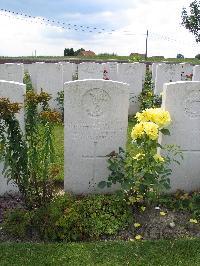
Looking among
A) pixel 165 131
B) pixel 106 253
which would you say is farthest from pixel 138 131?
pixel 106 253

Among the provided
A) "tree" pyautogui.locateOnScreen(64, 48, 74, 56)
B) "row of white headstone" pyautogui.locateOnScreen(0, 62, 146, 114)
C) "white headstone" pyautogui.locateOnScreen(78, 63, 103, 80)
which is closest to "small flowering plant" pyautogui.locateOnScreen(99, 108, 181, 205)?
"row of white headstone" pyautogui.locateOnScreen(0, 62, 146, 114)

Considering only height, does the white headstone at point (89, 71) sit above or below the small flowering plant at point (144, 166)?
above

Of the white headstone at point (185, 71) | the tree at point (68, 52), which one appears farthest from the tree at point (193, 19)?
the tree at point (68, 52)

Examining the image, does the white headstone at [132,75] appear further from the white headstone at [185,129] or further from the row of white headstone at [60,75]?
the white headstone at [185,129]

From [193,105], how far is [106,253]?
2.21 meters

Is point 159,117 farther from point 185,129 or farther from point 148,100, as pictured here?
point 148,100

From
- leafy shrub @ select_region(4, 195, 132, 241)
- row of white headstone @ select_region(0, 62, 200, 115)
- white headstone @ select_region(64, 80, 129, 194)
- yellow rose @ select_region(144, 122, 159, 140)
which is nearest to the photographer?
leafy shrub @ select_region(4, 195, 132, 241)

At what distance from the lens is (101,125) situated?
16.9 feet

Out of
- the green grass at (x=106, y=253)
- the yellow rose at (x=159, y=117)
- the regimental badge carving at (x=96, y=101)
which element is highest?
the regimental badge carving at (x=96, y=101)

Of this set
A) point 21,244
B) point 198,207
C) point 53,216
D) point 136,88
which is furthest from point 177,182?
point 136,88

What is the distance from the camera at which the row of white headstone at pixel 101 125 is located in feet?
16.5

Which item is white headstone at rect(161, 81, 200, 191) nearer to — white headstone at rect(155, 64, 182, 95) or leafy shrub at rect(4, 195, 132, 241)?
leafy shrub at rect(4, 195, 132, 241)

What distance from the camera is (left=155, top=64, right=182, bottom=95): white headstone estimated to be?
37.6ft

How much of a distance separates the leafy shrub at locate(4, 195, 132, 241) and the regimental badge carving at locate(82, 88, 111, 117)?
1.14m
